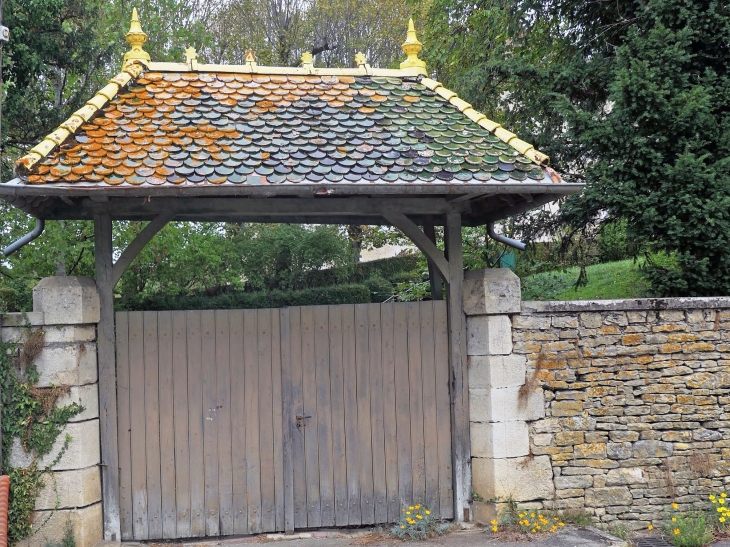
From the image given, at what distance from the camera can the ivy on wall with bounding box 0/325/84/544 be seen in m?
4.72

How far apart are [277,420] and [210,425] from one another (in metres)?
0.53

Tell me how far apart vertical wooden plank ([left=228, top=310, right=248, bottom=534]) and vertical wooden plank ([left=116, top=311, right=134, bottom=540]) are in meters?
0.80

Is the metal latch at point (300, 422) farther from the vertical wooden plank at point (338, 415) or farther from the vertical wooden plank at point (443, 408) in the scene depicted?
the vertical wooden plank at point (443, 408)

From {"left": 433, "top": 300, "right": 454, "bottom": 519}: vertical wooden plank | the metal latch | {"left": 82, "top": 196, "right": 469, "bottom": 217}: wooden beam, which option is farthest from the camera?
{"left": 433, "top": 300, "right": 454, "bottom": 519}: vertical wooden plank

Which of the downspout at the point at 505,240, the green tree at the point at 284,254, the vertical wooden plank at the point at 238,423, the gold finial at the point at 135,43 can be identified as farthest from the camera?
the green tree at the point at 284,254

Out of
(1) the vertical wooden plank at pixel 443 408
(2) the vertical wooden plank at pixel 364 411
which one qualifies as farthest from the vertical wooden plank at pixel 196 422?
(1) the vertical wooden plank at pixel 443 408

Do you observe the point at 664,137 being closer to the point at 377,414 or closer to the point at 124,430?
the point at 377,414

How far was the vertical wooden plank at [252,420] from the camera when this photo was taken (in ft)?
17.4

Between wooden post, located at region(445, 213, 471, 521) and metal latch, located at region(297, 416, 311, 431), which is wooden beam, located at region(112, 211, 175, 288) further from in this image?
wooden post, located at region(445, 213, 471, 521)

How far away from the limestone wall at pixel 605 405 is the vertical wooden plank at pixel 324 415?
1.20 m

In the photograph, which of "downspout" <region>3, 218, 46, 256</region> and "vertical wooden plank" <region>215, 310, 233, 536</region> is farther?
"vertical wooden plank" <region>215, 310, 233, 536</region>

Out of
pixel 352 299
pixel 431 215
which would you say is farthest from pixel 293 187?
pixel 352 299

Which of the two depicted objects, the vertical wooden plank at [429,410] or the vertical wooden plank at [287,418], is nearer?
the vertical wooden plank at [287,418]

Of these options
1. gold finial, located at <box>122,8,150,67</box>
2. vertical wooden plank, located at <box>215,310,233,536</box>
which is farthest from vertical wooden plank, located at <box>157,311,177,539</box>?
gold finial, located at <box>122,8,150,67</box>
